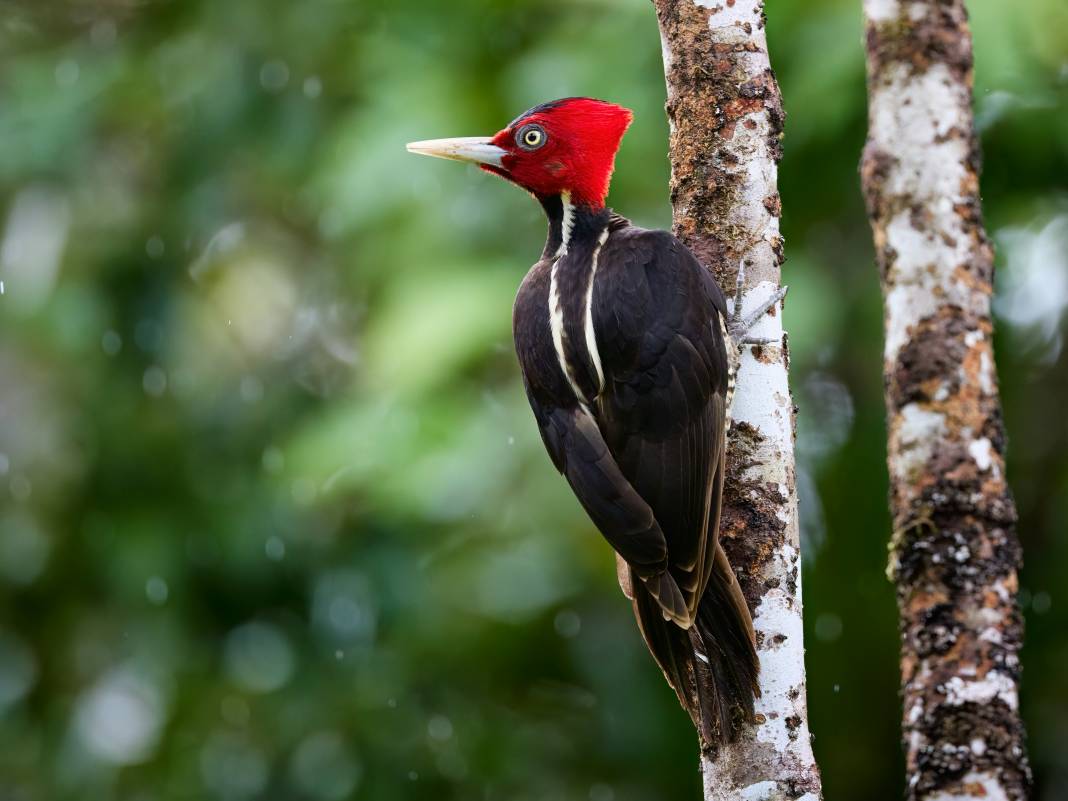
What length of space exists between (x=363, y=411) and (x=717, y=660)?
7.21 feet

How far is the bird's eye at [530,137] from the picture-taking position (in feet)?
11.1

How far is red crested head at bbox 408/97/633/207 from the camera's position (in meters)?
3.39

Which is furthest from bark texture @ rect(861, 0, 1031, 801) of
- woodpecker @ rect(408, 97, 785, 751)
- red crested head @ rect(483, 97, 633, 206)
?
red crested head @ rect(483, 97, 633, 206)

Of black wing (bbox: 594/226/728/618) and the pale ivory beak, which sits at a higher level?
the pale ivory beak

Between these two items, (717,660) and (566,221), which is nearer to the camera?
(717,660)

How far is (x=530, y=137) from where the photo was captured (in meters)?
3.41

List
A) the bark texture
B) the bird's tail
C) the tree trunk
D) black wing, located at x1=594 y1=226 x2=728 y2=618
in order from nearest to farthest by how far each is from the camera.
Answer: the bark texture, the bird's tail, the tree trunk, black wing, located at x1=594 y1=226 x2=728 y2=618

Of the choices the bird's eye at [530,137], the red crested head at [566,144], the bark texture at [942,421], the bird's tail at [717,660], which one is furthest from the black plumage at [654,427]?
the bark texture at [942,421]

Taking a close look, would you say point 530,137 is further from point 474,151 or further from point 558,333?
point 558,333

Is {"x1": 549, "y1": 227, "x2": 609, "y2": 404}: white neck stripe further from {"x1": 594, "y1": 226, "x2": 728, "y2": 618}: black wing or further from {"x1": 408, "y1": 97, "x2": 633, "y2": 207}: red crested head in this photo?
{"x1": 408, "y1": 97, "x2": 633, "y2": 207}: red crested head

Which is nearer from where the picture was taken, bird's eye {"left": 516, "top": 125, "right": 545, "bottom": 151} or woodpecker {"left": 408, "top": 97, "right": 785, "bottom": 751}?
woodpecker {"left": 408, "top": 97, "right": 785, "bottom": 751}

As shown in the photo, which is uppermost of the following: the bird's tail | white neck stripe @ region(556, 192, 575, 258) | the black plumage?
white neck stripe @ region(556, 192, 575, 258)

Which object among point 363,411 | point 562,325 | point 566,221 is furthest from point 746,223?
point 363,411

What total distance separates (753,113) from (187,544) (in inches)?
146
